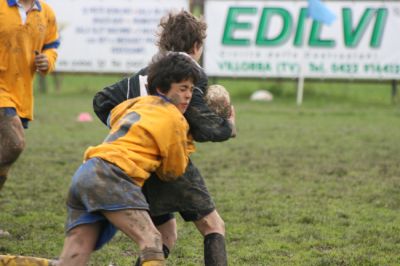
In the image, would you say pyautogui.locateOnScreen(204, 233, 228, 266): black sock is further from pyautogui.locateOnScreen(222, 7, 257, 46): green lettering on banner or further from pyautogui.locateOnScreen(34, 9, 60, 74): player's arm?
pyautogui.locateOnScreen(222, 7, 257, 46): green lettering on banner

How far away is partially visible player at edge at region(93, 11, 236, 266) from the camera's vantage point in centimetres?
409

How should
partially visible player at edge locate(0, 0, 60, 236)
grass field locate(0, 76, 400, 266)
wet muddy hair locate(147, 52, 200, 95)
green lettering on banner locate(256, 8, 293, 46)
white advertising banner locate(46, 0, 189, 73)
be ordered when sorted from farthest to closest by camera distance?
1. white advertising banner locate(46, 0, 189, 73)
2. green lettering on banner locate(256, 8, 293, 46)
3. partially visible player at edge locate(0, 0, 60, 236)
4. grass field locate(0, 76, 400, 266)
5. wet muddy hair locate(147, 52, 200, 95)

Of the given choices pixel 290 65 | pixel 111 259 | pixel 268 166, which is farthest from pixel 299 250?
pixel 290 65

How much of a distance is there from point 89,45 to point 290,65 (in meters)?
4.44

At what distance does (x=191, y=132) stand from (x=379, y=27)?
43.2 feet

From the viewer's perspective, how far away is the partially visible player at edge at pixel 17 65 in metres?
5.56

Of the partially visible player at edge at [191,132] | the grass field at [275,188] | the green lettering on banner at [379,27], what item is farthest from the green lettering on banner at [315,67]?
the partially visible player at edge at [191,132]

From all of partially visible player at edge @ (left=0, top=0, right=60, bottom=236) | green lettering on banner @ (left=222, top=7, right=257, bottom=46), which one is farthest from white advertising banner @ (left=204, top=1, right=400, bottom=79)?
partially visible player at edge @ (left=0, top=0, right=60, bottom=236)

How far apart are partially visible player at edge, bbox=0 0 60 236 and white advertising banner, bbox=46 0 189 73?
1157cm

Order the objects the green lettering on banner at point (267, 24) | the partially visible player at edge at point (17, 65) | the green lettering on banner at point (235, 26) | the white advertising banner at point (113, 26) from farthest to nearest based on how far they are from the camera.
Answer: the white advertising banner at point (113, 26), the green lettering on banner at point (235, 26), the green lettering on banner at point (267, 24), the partially visible player at edge at point (17, 65)

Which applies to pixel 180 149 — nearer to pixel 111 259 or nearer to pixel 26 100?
pixel 111 259

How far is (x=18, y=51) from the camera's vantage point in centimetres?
568

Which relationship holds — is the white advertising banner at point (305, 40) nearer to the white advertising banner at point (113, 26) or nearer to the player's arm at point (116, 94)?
the white advertising banner at point (113, 26)

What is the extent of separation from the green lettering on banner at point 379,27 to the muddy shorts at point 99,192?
1357cm
